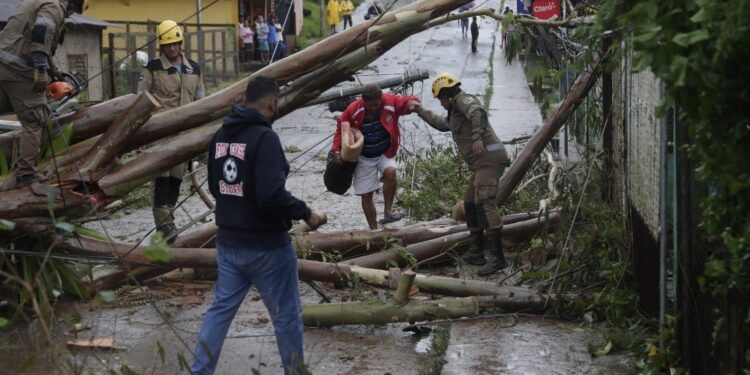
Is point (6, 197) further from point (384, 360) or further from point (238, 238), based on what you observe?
point (384, 360)

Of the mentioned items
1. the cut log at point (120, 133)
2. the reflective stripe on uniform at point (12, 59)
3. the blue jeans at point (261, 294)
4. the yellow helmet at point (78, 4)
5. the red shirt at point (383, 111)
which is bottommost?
the blue jeans at point (261, 294)

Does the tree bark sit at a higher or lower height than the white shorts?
lower

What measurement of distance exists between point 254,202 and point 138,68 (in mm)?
18560

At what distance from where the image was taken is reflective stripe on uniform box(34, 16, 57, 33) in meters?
7.71

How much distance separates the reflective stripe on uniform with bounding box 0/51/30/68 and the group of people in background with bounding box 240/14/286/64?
76.8ft

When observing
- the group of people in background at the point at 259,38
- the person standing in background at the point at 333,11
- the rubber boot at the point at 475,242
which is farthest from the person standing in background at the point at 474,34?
the rubber boot at the point at 475,242

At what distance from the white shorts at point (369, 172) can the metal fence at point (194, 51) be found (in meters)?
13.2

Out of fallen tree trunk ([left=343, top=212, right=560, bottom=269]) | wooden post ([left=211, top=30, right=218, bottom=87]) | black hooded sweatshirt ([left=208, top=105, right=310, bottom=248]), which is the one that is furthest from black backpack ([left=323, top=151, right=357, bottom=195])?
wooden post ([left=211, top=30, right=218, bottom=87])

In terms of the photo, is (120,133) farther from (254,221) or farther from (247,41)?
(247,41)

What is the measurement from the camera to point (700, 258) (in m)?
5.82

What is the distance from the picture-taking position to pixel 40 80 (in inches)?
307

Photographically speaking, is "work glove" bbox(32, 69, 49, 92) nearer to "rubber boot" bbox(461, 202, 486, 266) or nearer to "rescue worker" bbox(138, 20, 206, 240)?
"rescue worker" bbox(138, 20, 206, 240)

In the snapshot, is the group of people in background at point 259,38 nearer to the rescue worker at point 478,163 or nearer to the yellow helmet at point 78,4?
the rescue worker at point 478,163

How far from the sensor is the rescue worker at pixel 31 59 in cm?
772
